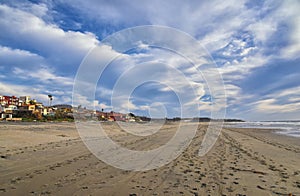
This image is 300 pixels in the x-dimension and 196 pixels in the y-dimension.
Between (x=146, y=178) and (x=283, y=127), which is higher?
(x=283, y=127)

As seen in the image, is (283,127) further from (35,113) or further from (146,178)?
(35,113)

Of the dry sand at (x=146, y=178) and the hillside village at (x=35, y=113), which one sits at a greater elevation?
the hillside village at (x=35, y=113)

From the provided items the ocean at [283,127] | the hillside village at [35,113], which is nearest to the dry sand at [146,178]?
the ocean at [283,127]

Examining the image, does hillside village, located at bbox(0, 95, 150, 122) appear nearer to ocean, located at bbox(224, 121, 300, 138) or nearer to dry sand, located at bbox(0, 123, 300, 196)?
ocean, located at bbox(224, 121, 300, 138)

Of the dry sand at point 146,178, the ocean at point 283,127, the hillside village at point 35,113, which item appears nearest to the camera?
the dry sand at point 146,178

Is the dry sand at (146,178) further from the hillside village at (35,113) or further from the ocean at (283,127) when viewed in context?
the hillside village at (35,113)

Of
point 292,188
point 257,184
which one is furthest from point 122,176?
point 292,188

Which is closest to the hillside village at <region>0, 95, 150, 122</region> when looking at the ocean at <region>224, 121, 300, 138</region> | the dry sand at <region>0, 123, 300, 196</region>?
the ocean at <region>224, 121, 300, 138</region>

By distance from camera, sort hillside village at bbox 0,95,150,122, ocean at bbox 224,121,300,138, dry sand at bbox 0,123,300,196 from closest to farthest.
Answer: dry sand at bbox 0,123,300,196
ocean at bbox 224,121,300,138
hillside village at bbox 0,95,150,122

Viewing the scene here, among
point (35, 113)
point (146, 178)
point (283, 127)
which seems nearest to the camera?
point (146, 178)

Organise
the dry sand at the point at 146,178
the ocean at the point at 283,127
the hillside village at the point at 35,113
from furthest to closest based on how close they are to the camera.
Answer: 1. the hillside village at the point at 35,113
2. the ocean at the point at 283,127
3. the dry sand at the point at 146,178

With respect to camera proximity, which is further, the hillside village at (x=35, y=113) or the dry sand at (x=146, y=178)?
the hillside village at (x=35, y=113)

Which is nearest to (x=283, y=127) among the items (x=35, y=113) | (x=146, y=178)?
(x=146, y=178)

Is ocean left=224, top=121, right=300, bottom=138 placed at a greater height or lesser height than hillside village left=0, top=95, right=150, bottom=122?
lesser
